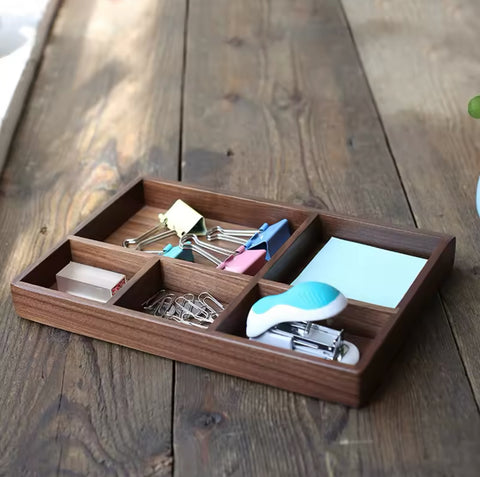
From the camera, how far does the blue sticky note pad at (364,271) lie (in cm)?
120

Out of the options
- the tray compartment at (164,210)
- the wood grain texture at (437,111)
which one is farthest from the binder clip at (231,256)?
the wood grain texture at (437,111)

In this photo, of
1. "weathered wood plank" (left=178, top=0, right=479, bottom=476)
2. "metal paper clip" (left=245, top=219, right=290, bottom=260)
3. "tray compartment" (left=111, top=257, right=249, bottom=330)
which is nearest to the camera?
"weathered wood plank" (left=178, top=0, right=479, bottom=476)

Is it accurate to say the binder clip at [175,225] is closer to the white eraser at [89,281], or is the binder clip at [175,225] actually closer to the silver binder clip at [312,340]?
the white eraser at [89,281]

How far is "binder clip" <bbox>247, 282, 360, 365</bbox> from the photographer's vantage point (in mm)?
1019

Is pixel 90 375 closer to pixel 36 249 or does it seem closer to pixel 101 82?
pixel 36 249

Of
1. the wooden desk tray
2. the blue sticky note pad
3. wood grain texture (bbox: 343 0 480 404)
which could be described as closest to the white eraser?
the wooden desk tray

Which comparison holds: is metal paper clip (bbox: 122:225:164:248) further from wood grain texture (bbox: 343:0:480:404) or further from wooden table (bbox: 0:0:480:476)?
wood grain texture (bbox: 343:0:480:404)

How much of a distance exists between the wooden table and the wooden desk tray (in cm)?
2

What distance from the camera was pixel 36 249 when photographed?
4.61 ft

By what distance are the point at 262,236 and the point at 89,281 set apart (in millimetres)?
265

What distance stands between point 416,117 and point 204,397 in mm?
967

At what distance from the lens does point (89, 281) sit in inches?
47.9

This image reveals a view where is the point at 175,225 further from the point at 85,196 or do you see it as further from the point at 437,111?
the point at 437,111

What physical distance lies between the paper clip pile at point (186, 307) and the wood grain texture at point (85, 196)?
8 cm
